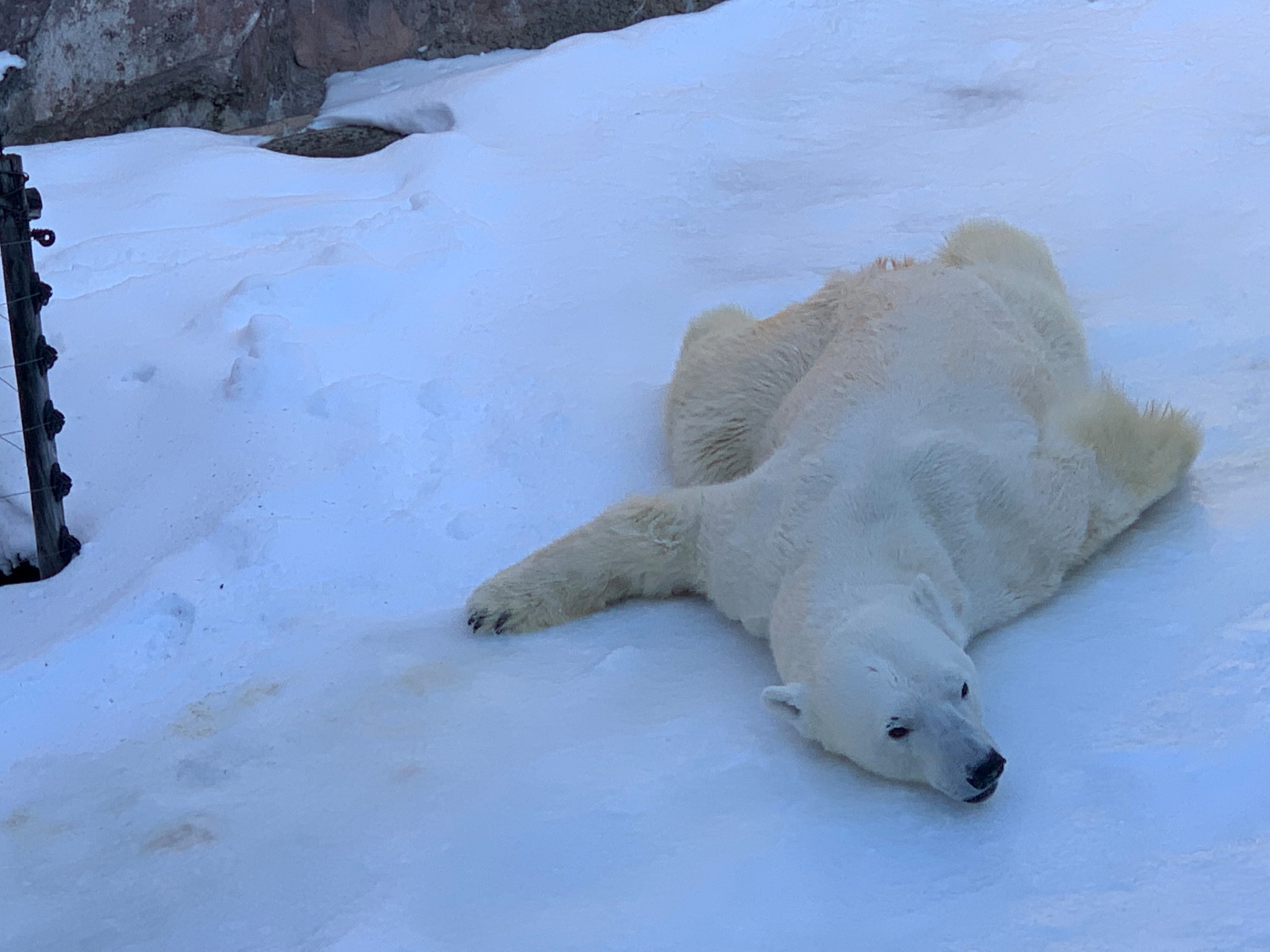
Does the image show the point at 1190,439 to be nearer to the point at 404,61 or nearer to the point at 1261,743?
the point at 1261,743

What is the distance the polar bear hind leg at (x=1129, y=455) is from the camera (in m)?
2.99

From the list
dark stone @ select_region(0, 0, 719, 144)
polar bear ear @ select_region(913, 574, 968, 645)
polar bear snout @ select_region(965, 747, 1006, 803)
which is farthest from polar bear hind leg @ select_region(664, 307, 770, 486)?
dark stone @ select_region(0, 0, 719, 144)

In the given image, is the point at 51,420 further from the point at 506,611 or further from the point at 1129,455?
the point at 1129,455

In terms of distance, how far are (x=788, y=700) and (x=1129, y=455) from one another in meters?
1.12

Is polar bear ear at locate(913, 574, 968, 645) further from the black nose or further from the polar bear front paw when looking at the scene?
the polar bear front paw

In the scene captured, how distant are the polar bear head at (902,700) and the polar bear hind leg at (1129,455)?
634 mm

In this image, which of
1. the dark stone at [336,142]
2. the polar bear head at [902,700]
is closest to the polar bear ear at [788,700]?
the polar bear head at [902,700]

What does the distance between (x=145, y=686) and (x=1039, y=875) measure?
2021mm

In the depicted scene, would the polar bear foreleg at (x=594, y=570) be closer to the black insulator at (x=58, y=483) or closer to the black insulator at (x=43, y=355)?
the black insulator at (x=58, y=483)

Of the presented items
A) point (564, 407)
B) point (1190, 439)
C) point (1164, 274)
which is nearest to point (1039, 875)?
point (1190, 439)

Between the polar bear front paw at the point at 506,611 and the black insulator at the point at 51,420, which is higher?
the black insulator at the point at 51,420

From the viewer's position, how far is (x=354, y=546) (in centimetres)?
344

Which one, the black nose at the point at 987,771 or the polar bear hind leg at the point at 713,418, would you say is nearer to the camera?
the black nose at the point at 987,771

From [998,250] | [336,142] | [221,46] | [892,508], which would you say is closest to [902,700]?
[892,508]
